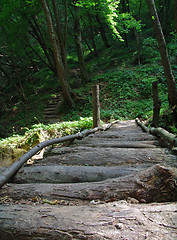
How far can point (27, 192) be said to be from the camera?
1249 millimetres

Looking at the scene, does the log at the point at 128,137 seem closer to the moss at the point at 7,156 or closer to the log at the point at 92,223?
the moss at the point at 7,156

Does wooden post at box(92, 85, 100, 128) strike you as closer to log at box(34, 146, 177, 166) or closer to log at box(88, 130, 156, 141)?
log at box(88, 130, 156, 141)

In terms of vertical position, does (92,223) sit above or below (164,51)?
below

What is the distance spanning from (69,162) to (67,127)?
3711 mm

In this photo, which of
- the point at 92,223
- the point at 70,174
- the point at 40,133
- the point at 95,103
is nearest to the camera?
the point at 92,223

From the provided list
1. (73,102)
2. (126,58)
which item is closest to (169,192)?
(73,102)

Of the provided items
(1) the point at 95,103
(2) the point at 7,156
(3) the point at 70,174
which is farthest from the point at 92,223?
(1) the point at 95,103

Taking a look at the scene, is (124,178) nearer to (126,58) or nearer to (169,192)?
(169,192)

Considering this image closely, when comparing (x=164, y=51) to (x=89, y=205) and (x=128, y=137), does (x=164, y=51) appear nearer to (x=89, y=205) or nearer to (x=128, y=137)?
(x=128, y=137)

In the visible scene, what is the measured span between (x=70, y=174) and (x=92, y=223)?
691 millimetres

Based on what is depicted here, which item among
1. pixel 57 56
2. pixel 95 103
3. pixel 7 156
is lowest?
pixel 7 156

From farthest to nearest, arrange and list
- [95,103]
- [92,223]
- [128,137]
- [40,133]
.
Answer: [95,103]
[40,133]
[128,137]
[92,223]

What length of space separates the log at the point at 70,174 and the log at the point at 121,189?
0.17m

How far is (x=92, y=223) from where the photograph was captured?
31.9 inches
